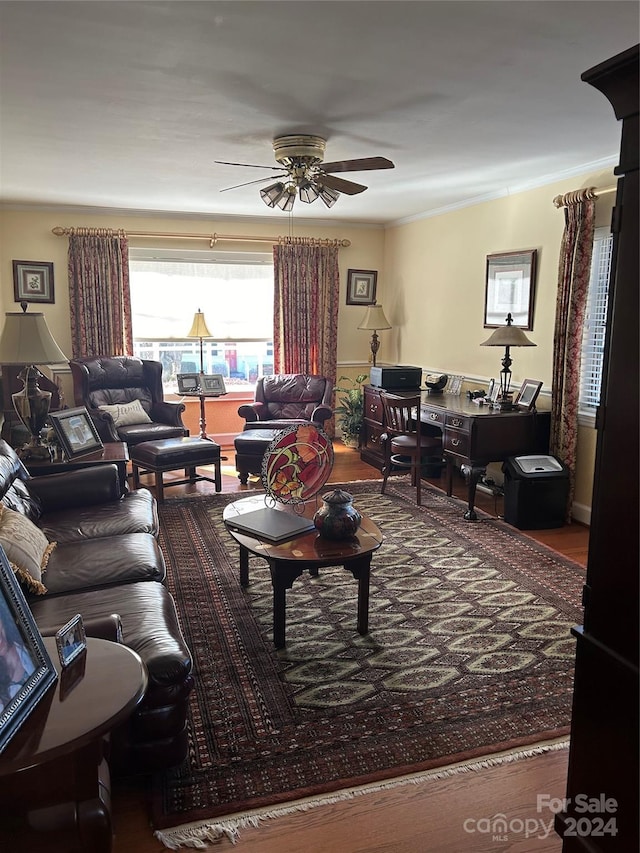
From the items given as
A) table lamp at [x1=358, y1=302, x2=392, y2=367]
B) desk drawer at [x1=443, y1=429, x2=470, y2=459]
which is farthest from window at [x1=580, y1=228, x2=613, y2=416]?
table lamp at [x1=358, y1=302, x2=392, y2=367]

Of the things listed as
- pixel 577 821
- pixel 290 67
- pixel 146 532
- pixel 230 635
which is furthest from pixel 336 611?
pixel 290 67

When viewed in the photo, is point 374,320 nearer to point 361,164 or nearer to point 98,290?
point 98,290

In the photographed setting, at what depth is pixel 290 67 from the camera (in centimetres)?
260

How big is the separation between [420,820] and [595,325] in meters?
3.58

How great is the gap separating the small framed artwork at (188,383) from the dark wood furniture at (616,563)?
5.13 m

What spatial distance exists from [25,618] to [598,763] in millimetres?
1442

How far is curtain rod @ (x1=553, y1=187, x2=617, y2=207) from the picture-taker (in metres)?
4.23

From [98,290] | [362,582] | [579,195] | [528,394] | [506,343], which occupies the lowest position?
[362,582]

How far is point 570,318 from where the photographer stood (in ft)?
14.7

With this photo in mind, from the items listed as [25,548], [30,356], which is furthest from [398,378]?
[25,548]

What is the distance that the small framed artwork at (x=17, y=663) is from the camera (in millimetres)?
1400

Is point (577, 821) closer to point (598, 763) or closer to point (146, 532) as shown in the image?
point (598, 763)

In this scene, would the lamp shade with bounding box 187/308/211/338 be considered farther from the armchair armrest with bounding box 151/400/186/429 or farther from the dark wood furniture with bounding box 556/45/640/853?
the dark wood furniture with bounding box 556/45/640/853

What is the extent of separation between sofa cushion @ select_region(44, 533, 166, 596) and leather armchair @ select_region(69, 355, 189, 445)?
2639mm
